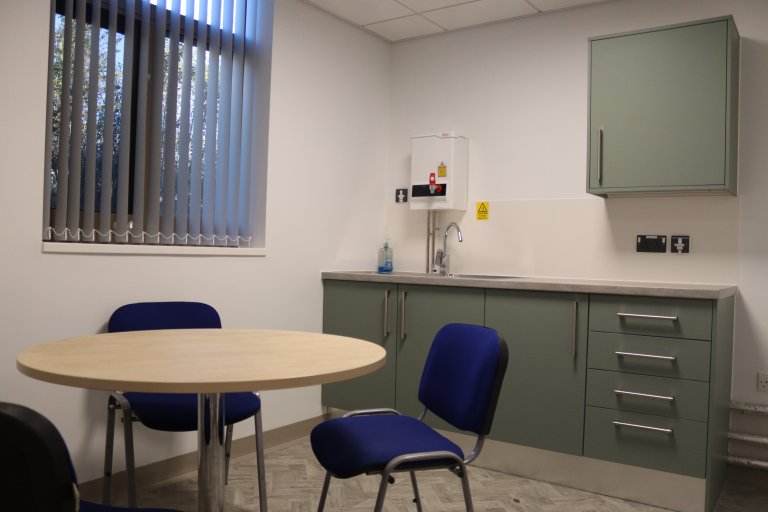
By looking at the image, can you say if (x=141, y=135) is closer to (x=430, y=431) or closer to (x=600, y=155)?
(x=430, y=431)

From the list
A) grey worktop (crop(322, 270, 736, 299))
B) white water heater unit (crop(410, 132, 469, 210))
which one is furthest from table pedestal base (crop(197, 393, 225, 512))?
white water heater unit (crop(410, 132, 469, 210))

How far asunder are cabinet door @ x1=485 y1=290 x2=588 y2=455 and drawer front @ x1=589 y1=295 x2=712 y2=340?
7cm

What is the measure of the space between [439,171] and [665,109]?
4.44 ft

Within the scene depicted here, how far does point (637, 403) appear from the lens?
288cm

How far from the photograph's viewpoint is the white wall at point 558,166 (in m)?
3.20

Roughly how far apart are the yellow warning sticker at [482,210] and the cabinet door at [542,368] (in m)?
0.81

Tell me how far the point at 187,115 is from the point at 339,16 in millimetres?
1323

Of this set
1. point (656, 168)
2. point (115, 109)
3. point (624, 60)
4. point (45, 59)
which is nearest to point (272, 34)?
point (115, 109)

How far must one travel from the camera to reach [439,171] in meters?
3.99

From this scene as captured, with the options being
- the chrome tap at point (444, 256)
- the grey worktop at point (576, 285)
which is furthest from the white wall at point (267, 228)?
the chrome tap at point (444, 256)

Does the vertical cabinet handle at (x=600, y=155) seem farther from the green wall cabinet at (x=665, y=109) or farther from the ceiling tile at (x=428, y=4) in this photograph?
the ceiling tile at (x=428, y=4)

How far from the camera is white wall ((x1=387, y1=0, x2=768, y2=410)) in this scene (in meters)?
3.20

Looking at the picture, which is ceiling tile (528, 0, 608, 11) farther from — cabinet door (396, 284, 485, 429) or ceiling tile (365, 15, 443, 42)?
cabinet door (396, 284, 485, 429)

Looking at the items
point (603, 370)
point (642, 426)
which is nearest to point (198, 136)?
point (603, 370)
